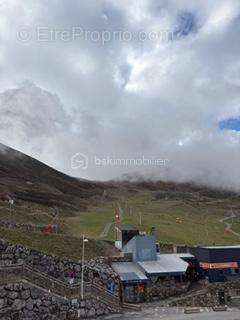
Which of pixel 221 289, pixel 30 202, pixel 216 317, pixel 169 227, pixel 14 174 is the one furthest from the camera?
pixel 14 174

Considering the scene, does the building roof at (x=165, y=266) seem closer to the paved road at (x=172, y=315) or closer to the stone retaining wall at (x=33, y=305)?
the paved road at (x=172, y=315)

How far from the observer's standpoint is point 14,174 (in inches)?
7283

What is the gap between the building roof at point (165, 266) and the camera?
2306 inches

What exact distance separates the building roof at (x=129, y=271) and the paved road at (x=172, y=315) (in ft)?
19.1

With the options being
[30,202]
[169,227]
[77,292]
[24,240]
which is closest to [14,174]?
[30,202]

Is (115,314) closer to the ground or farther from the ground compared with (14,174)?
closer to the ground

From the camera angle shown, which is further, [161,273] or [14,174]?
[14,174]

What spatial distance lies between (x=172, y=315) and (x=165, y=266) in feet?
44.9

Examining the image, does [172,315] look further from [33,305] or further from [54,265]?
[54,265]

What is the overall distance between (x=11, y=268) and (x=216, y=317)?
72.8 feet

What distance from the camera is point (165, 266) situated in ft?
200

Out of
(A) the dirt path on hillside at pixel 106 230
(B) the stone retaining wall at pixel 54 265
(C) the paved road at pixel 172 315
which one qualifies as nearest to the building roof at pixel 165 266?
(B) the stone retaining wall at pixel 54 265

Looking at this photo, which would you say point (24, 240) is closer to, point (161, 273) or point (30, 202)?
point (161, 273)

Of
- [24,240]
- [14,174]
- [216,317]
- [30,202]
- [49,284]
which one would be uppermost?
[14,174]
